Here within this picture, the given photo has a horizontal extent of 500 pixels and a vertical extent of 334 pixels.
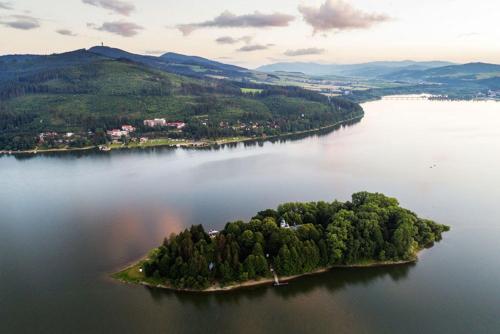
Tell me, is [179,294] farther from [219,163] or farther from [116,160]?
[116,160]

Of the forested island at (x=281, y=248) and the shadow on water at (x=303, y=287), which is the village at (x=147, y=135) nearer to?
the forested island at (x=281, y=248)

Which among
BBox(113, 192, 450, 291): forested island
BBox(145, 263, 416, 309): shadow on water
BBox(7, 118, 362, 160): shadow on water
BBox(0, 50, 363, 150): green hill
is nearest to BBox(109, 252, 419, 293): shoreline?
BBox(113, 192, 450, 291): forested island

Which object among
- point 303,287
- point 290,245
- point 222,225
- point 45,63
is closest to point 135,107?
point 222,225

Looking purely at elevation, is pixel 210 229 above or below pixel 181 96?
below

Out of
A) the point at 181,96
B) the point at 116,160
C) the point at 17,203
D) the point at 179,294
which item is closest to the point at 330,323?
the point at 179,294

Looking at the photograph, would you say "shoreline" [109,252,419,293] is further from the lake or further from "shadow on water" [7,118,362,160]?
"shadow on water" [7,118,362,160]

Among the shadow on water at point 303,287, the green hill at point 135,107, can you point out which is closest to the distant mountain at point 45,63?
the green hill at point 135,107

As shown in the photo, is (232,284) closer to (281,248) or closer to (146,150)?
(281,248)
